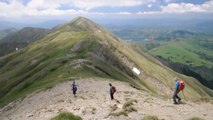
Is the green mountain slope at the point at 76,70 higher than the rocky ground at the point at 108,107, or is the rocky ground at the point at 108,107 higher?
the rocky ground at the point at 108,107

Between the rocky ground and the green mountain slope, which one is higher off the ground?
the rocky ground

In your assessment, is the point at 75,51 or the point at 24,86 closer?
the point at 24,86

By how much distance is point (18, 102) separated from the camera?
2351 inches

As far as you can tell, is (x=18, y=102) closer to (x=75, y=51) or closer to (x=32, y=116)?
(x=32, y=116)

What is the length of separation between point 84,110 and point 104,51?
83.3m

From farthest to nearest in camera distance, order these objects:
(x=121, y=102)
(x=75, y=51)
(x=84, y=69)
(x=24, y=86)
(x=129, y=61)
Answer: (x=129, y=61) < (x=75, y=51) < (x=24, y=86) < (x=84, y=69) < (x=121, y=102)

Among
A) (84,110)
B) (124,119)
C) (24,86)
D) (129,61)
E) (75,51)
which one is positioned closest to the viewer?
(124,119)

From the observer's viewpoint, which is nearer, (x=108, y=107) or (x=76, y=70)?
(x=108, y=107)

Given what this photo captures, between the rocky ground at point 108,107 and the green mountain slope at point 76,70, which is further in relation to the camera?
the green mountain slope at point 76,70

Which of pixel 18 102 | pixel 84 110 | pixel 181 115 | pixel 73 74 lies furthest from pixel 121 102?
pixel 73 74

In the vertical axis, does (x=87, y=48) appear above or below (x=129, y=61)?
above

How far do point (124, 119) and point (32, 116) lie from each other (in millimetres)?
13533

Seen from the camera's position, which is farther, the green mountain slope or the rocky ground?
the green mountain slope

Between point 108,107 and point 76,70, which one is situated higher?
point 108,107
